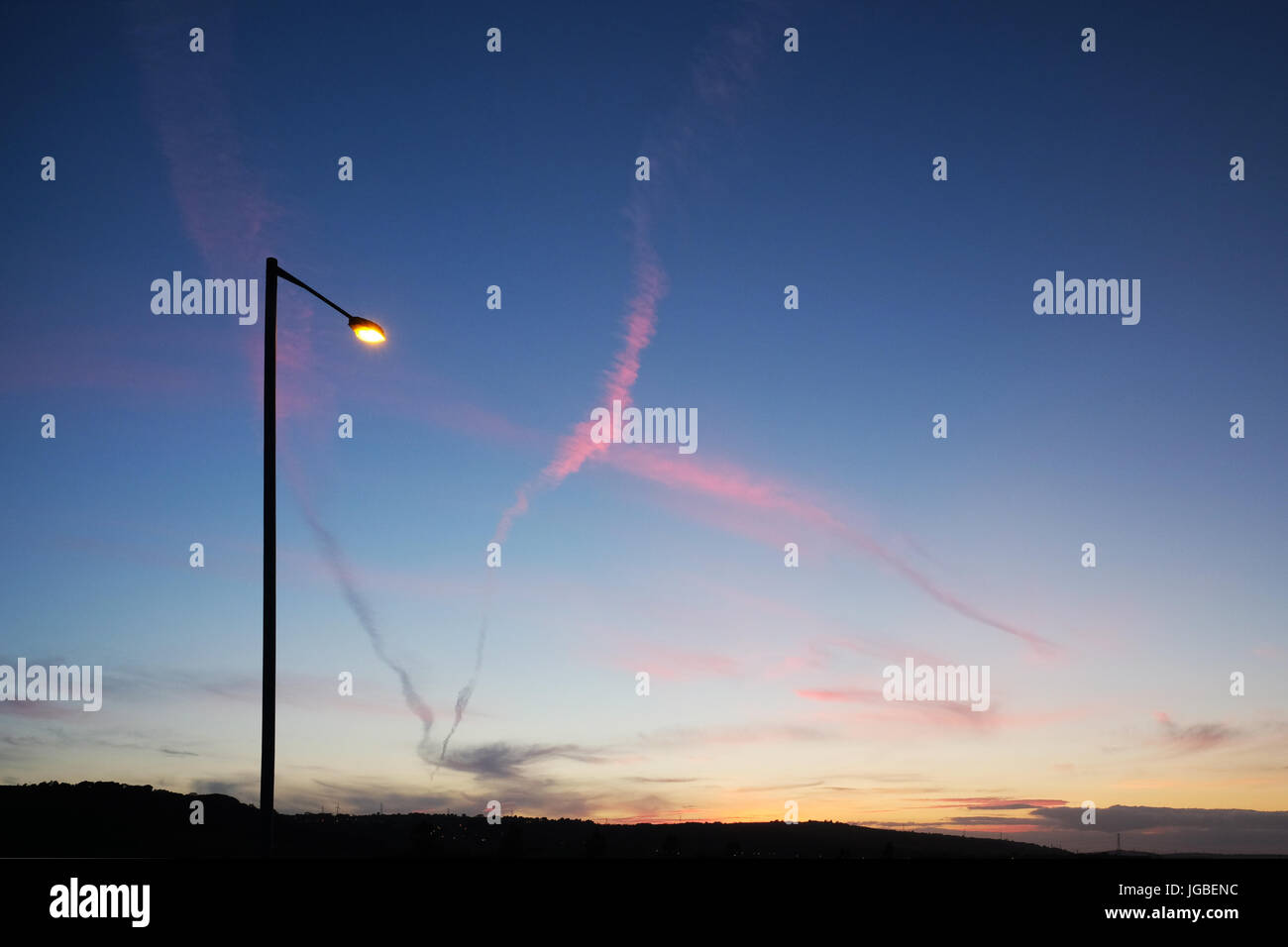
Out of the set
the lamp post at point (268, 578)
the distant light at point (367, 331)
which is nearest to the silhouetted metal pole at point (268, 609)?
the lamp post at point (268, 578)

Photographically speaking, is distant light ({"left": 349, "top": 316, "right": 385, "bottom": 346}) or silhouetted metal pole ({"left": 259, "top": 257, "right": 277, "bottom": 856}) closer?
silhouetted metal pole ({"left": 259, "top": 257, "right": 277, "bottom": 856})

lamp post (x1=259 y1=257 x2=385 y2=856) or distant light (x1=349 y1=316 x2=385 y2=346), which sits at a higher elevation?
distant light (x1=349 y1=316 x2=385 y2=346)

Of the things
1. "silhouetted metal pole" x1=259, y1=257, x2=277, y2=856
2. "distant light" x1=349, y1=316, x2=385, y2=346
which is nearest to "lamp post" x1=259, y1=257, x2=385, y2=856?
"silhouetted metal pole" x1=259, y1=257, x2=277, y2=856

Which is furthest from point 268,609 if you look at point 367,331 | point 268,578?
point 367,331

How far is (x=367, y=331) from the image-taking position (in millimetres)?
12164

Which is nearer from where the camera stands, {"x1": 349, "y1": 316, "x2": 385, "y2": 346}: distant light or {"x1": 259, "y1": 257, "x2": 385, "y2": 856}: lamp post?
{"x1": 259, "y1": 257, "x2": 385, "y2": 856}: lamp post

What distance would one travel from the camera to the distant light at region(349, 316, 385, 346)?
473 inches

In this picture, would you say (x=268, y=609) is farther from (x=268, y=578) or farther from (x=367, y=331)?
(x=367, y=331)

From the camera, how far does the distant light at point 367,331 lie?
39.4ft

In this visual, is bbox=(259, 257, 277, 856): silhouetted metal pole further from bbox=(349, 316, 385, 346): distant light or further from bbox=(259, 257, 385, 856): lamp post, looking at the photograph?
bbox=(349, 316, 385, 346): distant light
